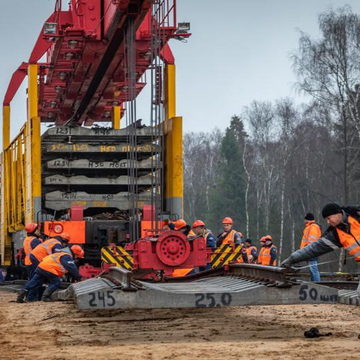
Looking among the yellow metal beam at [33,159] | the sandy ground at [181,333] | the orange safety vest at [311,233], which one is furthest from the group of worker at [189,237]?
the sandy ground at [181,333]

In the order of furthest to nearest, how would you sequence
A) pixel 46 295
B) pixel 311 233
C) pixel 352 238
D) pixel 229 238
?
pixel 229 238, pixel 311 233, pixel 46 295, pixel 352 238

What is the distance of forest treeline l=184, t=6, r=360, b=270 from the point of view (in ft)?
119

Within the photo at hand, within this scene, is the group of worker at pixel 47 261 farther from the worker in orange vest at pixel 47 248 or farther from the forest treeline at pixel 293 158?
the forest treeline at pixel 293 158

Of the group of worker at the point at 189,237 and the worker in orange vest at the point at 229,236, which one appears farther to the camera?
the worker in orange vest at the point at 229,236

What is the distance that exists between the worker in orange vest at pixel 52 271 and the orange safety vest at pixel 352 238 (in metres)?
5.92

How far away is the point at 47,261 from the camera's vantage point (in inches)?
561

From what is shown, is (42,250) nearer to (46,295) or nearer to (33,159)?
(46,295)

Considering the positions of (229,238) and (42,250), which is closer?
(42,250)

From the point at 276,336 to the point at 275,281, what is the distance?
2.25 ft

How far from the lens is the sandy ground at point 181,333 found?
7602 millimetres

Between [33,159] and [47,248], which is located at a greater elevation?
[33,159]

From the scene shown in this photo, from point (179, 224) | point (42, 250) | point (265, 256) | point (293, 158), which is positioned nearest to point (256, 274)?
point (179, 224)

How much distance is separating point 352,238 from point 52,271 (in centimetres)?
677

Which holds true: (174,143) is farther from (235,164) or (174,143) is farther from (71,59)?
(235,164)
